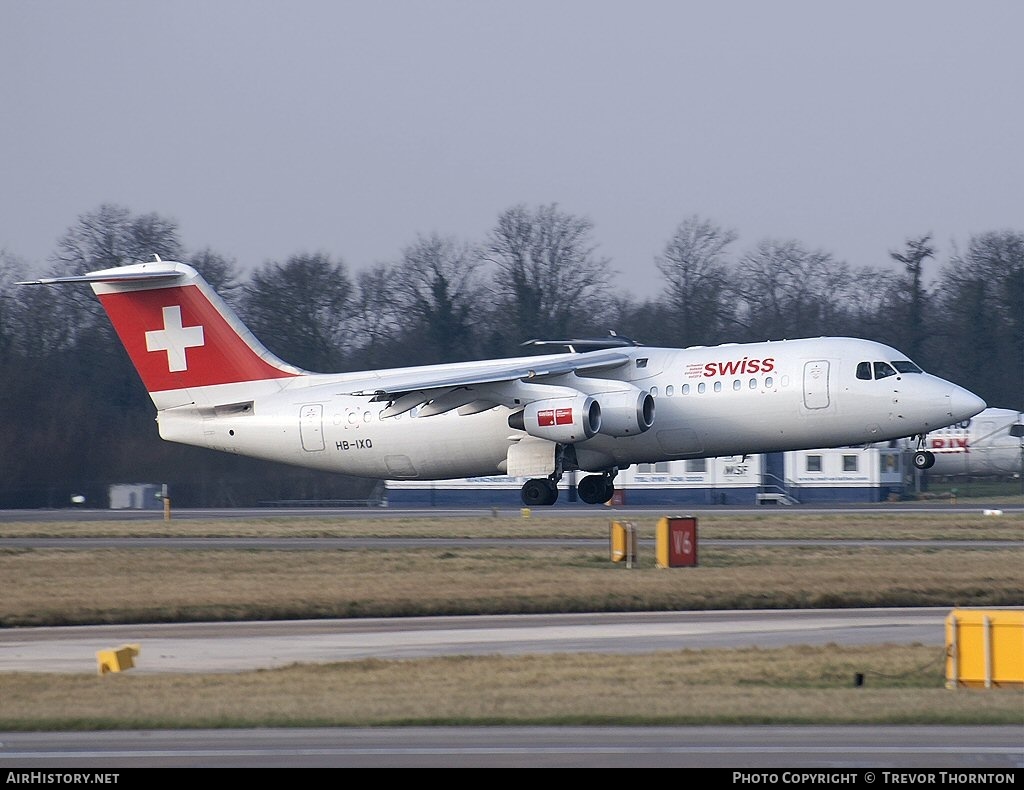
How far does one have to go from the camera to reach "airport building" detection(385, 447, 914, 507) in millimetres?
56344

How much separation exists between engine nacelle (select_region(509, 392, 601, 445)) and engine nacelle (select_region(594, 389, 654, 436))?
21 cm

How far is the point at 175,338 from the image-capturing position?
36.3 metres

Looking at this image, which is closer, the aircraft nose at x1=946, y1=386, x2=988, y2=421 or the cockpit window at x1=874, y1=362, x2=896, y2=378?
the aircraft nose at x1=946, y1=386, x2=988, y2=421

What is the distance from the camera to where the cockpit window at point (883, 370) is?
104 feet

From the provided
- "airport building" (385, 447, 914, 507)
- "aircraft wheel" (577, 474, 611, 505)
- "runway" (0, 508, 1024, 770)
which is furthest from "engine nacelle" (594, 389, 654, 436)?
"airport building" (385, 447, 914, 507)

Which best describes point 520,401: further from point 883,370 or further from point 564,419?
point 883,370

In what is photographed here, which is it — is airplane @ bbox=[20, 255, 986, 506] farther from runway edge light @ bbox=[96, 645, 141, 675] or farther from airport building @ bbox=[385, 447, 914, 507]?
airport building @ bbox=[385, 447, 914, 507]

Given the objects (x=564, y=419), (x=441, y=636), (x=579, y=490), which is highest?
(x=564, y=419)

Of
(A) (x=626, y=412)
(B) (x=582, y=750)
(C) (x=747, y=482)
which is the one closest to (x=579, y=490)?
(A) (x=626, y=412)

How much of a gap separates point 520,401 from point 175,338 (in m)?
9.09

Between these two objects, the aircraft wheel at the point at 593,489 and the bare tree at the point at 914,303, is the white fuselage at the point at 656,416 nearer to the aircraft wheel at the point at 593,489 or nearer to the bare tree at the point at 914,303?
the aircraft wheel at the point at 593,489

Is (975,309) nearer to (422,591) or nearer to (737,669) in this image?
(422,591)

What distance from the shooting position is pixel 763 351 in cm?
3253

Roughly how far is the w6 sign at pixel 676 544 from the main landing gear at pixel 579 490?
800 cm
